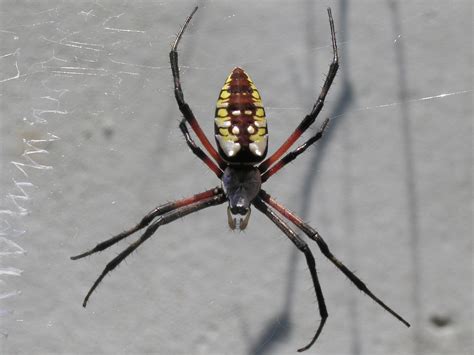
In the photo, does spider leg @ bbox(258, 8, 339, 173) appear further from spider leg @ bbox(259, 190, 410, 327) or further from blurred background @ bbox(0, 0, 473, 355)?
blurred background @ bbox(0, 0, 473, 355)

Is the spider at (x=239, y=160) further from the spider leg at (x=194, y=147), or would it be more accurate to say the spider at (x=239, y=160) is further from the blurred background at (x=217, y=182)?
Result: the blurred background at (x=217, y=182)

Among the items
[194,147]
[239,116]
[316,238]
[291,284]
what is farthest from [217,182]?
[239,116]

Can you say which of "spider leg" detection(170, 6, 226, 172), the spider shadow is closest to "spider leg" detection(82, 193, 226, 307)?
"spider leg" detection(170, 6, 226, 172)

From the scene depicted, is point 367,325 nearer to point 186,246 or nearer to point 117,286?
point 186,246

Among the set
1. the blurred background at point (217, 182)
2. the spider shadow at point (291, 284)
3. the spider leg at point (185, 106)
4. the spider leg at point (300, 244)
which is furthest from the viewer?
the spider shadow at point (291, 284)

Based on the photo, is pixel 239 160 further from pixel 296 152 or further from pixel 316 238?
pixel 316 238

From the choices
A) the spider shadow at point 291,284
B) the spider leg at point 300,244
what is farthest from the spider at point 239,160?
the spider shadow at point 291,284

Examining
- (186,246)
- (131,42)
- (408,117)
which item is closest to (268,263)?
(186,246)
